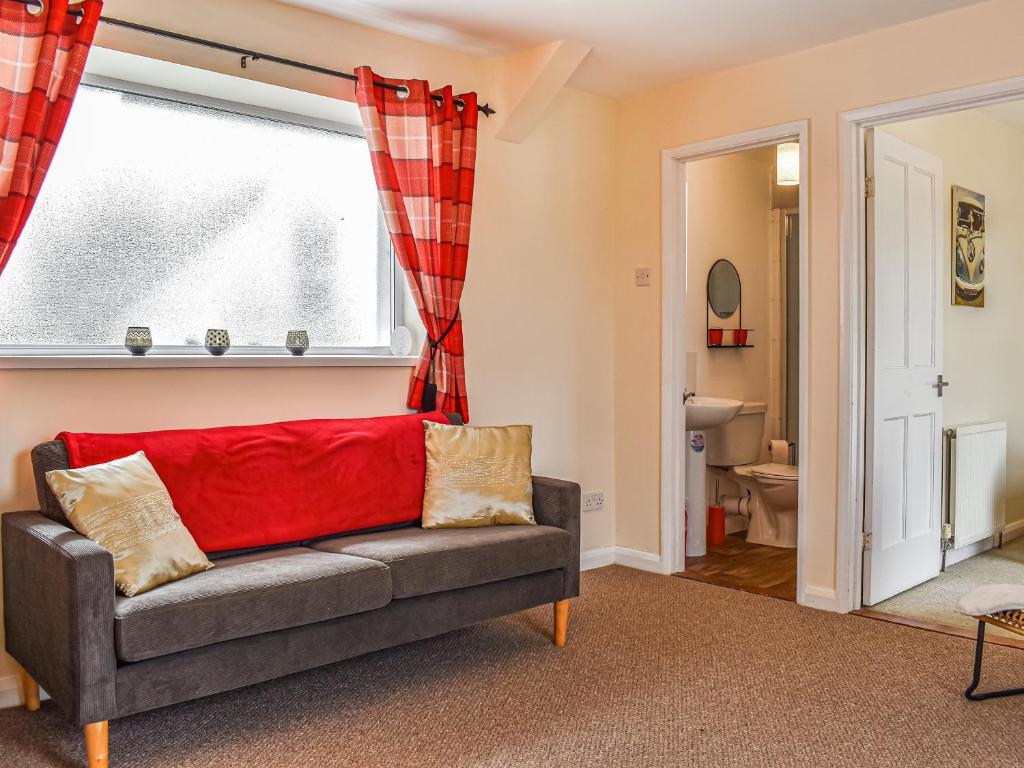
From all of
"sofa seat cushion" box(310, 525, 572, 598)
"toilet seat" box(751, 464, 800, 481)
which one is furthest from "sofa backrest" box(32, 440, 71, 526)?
"toilet seat" box(751, 464, 800, 481)

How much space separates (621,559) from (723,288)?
6.01ft

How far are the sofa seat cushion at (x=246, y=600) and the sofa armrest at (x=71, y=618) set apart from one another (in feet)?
0.19

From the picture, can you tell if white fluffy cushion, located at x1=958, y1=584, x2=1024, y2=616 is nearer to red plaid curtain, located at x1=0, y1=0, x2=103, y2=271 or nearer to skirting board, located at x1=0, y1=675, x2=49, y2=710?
skirting board, located at x1=0, y1=675, x2=49, y2=710

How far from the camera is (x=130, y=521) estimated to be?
2.40 meters

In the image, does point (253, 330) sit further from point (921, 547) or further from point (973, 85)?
point (921, 547)

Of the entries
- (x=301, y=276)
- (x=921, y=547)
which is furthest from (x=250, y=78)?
(x=921, y=547)

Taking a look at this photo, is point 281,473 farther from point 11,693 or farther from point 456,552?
point 11,693

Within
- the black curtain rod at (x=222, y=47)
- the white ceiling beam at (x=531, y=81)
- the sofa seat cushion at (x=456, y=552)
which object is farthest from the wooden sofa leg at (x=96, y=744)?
the white ceiling beam at (x=531, y=81)

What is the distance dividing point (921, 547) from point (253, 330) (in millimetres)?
3183

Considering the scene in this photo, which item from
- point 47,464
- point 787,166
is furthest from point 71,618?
point 787,166

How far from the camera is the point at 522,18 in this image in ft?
11.3

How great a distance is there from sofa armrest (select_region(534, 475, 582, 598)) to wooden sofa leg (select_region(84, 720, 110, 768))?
159cm

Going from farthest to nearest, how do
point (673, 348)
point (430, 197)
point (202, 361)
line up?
point (673, 348)
point (430, 197)
point (202, 361)

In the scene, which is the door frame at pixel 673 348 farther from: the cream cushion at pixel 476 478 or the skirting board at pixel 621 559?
the cream cushion at pixel 476 478
